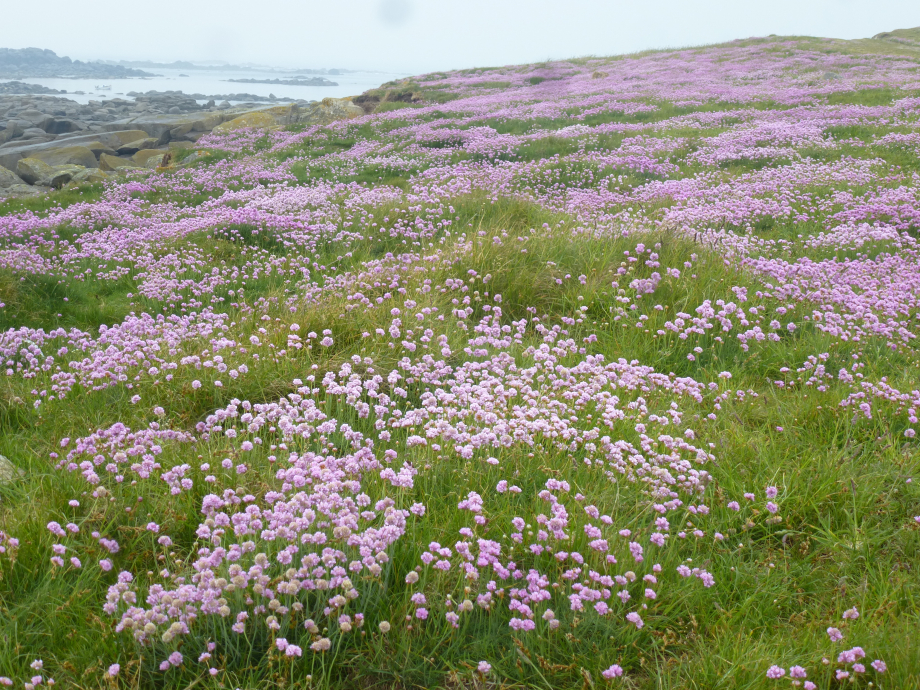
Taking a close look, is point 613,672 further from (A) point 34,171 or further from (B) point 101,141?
(B) point 101,141

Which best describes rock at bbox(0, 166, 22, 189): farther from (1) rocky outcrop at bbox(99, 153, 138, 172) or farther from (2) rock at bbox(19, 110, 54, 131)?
(2) rock at bbox(19, 110, 54, 131)

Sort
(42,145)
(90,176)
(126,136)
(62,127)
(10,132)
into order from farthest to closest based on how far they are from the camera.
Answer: (62,127), (10,132), (126,136), (42,145), (90,176)

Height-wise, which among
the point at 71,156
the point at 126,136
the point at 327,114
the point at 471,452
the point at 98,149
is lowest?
the point at 471,452

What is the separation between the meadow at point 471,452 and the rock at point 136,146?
813 inches

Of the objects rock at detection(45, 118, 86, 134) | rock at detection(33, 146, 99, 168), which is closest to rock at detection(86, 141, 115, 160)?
rock at detection(33, 146, 99, 168)

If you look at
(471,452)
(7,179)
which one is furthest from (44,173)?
(471,452)

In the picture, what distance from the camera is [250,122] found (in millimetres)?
32219

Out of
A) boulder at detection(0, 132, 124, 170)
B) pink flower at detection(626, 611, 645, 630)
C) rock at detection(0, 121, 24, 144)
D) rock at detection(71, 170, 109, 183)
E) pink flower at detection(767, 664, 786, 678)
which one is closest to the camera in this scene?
pink flower at detection(767, 664, 786, 678)

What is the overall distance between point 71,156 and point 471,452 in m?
29.9

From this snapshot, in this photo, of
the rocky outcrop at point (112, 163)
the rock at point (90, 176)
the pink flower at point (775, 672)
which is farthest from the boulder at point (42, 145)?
the pink flower at point (775, 672)

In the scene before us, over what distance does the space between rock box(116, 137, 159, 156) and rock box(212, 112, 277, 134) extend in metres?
3.12

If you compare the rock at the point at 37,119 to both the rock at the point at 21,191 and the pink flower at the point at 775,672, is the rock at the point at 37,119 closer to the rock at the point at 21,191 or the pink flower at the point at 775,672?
the rock at the point at 21,191

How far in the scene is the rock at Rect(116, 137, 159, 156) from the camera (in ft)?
97.4

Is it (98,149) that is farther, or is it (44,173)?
(98,149)
